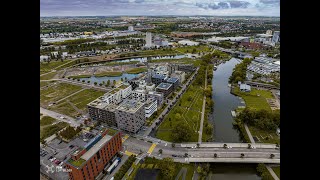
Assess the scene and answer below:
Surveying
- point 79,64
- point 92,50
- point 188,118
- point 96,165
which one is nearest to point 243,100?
point 188,118

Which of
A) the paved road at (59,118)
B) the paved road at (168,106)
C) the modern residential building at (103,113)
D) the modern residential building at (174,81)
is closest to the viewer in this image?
the paved road at (168,106)

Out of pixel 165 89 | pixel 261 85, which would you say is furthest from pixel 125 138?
pixel 261 85

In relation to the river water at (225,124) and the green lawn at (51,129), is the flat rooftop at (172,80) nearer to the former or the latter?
the river water at (225,124)

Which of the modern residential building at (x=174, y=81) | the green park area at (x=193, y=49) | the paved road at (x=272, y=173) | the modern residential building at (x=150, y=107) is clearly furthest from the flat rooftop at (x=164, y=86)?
the green park area at (x=193, y=49)

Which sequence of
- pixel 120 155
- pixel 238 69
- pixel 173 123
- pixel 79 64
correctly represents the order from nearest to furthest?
pixel 120 155
pixel 173 123
pixel 238 69
pixel 79 64

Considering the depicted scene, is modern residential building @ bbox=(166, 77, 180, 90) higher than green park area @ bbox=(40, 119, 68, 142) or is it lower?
higher

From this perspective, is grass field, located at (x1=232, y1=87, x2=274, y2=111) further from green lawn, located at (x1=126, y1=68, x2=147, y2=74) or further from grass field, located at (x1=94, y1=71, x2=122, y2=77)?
grass field, located at (x1=94, y1=71, x2=122, y2=77)

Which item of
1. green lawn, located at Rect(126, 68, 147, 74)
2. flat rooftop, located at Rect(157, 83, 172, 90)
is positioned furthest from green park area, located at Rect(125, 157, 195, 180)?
green lawn, located at Rect(126, 68, 147, 74)
